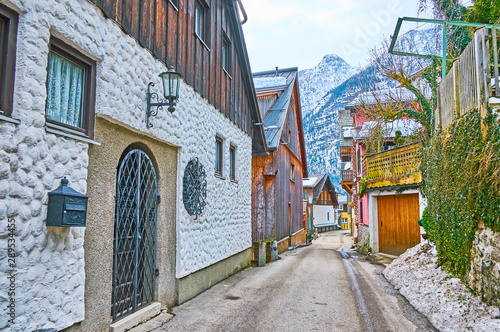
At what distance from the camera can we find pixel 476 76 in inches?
241

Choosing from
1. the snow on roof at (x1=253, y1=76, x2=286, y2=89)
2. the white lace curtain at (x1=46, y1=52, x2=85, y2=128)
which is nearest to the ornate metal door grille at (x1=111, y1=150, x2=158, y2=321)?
the white lace curtain at (x1=46, y1=52, x2=85, y2=128)

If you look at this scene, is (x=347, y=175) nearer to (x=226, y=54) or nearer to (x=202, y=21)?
(x=226, y=54)

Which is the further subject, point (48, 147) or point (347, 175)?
point (347, 175)

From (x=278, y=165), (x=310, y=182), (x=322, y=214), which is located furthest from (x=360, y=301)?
(x=322, y=214)

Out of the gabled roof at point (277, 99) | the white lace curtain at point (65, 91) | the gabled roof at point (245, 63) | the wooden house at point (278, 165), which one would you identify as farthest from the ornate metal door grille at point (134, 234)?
the gabled roof at point (277, 99)

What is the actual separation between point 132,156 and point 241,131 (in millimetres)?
5820

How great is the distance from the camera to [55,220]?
3.35 meters

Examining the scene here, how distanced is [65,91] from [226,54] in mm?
6603

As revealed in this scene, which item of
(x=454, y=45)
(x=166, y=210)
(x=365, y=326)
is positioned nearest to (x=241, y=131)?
(x=166, y=210)

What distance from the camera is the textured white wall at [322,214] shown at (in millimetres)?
43562

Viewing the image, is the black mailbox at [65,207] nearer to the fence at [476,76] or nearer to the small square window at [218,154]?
the small square window at [218,154]

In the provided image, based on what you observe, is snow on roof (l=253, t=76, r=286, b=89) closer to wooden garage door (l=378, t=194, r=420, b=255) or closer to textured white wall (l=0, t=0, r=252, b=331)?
wooden garage door (l=378, t=194, r=420, b=255)

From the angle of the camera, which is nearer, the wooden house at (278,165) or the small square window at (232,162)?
the small square window at (232,162)

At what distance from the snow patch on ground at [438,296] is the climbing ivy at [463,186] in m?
0.36
